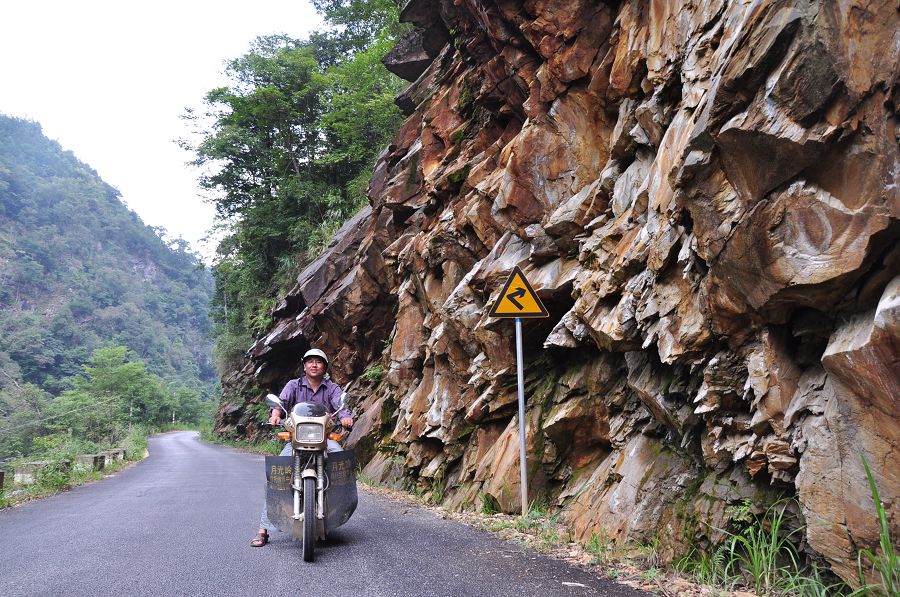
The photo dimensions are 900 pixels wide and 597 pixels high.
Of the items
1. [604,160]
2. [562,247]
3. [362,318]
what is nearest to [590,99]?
[604,160]

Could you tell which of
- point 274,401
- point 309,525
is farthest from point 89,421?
point 309,525

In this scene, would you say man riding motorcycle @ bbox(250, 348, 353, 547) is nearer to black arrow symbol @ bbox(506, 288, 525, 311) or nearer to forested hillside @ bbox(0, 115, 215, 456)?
black arrow symbol @ bbox(506, 288, 525, 311)

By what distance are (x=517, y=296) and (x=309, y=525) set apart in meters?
3.37

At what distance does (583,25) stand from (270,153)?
2306cm

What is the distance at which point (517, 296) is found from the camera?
6.52m

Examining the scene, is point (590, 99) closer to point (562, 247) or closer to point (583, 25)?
point (583, 25)

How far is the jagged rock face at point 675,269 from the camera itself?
3.13m

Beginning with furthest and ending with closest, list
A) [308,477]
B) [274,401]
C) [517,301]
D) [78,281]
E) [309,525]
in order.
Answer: [78,281], [517,301], [274,401], [308,477], [309,525]

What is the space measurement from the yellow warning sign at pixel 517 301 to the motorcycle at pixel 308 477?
2.34 meters

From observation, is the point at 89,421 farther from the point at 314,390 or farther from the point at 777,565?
the point at 777,565

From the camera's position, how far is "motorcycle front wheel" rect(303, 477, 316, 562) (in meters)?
4.53

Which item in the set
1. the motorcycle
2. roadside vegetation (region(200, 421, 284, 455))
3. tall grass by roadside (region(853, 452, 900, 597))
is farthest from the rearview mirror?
roadside vegetation (region(200, 421, 284, 455))

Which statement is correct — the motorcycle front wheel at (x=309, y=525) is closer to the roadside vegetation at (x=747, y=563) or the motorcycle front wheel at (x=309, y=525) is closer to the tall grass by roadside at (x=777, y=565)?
the roadside vegetation at (x=747, y=563)

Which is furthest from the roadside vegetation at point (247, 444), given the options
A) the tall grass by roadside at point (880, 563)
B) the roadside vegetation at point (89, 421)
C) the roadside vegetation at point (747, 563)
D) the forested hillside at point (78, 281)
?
the forested hillside at point (78, 281)
